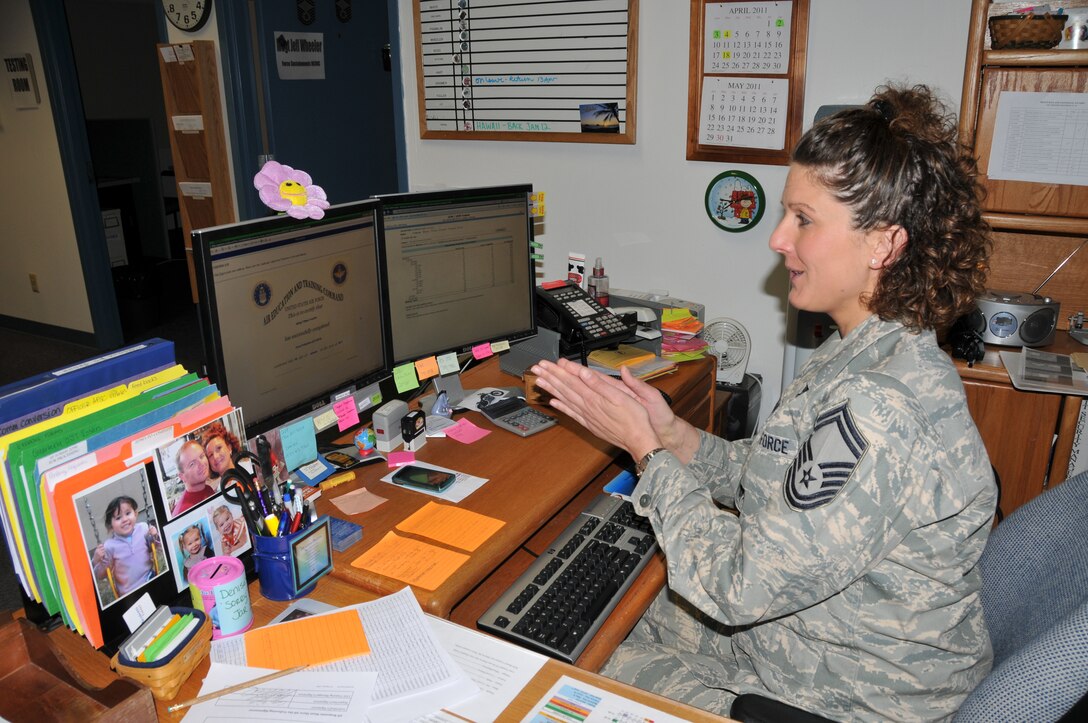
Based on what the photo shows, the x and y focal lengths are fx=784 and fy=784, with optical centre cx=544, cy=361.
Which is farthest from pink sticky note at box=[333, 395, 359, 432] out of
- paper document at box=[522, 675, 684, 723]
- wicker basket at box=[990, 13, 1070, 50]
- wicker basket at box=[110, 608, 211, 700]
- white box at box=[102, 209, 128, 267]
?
white box at box=[102, 209, 128, 267]

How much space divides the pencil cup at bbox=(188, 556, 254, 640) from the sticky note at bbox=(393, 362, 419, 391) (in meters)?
0.71

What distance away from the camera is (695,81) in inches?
104

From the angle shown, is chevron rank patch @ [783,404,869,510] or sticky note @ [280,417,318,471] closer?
chevron rank patch @ [783,404,869,510]

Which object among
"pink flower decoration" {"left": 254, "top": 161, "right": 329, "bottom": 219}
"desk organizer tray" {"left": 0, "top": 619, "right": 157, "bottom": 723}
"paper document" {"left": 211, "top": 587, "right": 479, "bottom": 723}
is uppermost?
"pink flower decoration" {"left": 254, "top": 161, "right": 329, "bottom": 219}

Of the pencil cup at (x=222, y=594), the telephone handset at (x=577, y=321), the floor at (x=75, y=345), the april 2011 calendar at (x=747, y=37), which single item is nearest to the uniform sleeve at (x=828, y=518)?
the pencil cup at (x=222, y=594)

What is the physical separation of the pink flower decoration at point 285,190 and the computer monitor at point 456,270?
9.9 inches

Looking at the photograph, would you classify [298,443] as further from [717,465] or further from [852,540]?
[852,540]

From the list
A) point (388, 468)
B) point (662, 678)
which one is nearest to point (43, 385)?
point (388, 468)

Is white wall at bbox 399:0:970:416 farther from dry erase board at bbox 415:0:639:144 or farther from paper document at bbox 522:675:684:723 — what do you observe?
paper document at bbox 522:675:684:723

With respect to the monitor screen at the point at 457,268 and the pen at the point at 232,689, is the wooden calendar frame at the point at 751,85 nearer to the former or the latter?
the monitor screen at the point at 457,268

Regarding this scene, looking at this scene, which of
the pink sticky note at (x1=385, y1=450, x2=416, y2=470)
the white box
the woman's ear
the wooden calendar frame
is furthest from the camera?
the white box

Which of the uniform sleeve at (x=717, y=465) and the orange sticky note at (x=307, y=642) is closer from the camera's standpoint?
the orange sticky note at (x=307, y=642)

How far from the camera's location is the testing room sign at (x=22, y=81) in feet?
15.3

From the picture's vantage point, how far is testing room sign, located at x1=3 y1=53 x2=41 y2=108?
15.3 feet
